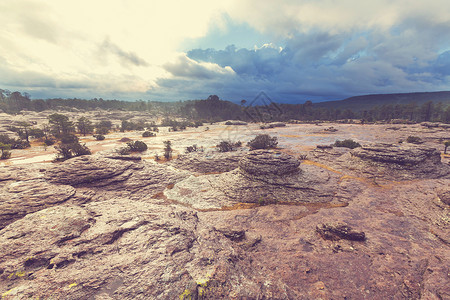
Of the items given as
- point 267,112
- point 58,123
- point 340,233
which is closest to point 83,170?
point 340,233

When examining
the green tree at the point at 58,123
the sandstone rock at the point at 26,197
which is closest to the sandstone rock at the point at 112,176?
the sandstone rock at the point at 26,197

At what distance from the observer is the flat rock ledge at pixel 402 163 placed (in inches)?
476

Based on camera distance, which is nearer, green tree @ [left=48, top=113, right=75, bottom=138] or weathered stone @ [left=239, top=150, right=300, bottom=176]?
weathered stone @ [left=239, top=150, right=300, bottom=176]

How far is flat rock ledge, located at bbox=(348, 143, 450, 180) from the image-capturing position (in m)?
12.1

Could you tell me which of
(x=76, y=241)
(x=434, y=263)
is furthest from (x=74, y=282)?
(x=434, y=263)

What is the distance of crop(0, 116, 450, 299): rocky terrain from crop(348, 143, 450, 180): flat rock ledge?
154mm

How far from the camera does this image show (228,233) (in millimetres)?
6027

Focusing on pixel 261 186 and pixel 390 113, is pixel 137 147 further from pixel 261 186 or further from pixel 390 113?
pixel 390 113

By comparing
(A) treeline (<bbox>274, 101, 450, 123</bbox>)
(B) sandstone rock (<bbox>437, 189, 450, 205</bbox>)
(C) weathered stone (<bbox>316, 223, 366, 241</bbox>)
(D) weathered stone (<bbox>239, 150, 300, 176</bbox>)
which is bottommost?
(C) weathered stone (<bbox>316, 223, 366, 241</bbox>)

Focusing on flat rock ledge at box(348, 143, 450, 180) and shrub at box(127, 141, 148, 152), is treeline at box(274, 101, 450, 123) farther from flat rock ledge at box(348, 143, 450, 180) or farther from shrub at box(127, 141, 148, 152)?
shrub at box(127, 141, 148, 152)

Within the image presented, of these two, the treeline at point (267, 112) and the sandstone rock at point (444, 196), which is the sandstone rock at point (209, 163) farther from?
the treeline at point (267, 112)

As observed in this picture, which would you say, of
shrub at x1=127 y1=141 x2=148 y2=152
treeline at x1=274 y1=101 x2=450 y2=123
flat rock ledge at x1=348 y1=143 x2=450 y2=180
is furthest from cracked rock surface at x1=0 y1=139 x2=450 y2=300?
treeline at x1=274 y1=101 x2=450 y2=123

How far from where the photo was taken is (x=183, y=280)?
10.2 ft

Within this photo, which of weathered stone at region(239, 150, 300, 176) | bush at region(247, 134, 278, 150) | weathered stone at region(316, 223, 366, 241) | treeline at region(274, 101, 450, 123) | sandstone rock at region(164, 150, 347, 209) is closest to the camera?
weathered stone at region(316, 223, 366, 241)
